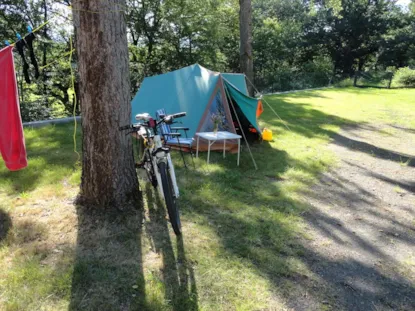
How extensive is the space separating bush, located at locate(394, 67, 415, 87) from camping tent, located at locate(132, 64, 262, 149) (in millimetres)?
16020

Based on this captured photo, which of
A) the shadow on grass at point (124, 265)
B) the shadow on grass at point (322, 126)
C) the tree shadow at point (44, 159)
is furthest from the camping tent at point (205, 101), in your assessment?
the shadow on grass at point (124, 265)

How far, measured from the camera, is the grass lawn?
7.44ft

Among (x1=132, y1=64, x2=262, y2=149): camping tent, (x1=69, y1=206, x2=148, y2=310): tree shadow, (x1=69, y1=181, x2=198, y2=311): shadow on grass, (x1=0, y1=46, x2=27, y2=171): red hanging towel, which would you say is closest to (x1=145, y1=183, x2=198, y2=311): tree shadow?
(x1=69, y1=181, x2=198, y2=311): shadow on grass

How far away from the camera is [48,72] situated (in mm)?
12734

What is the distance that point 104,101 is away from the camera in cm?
290

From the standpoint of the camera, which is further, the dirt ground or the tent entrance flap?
the tent entrance flap

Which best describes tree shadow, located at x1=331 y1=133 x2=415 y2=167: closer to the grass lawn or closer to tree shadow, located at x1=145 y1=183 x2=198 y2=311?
the grass lawn

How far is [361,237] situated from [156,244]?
2.07m

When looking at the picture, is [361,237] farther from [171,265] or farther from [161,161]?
[161,161]

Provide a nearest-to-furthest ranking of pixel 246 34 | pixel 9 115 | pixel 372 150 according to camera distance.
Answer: pixel 9 115, pixel 372 150, pixel 246 34

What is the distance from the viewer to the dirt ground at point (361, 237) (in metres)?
2.43

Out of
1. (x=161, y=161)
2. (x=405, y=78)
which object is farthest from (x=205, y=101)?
(x=405, y=78)

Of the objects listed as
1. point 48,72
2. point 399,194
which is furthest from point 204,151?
point 48,72

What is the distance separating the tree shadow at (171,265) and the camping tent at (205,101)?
2.59m
